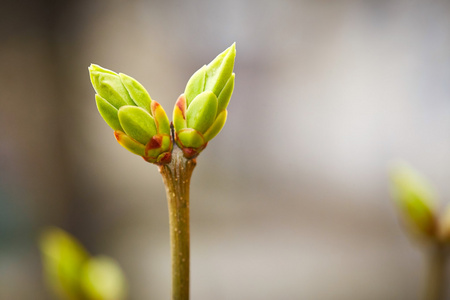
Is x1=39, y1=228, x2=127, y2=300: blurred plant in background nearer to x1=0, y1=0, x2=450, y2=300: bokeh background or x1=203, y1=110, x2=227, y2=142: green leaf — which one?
x1=203, y1=110, x2=227, y2=142: green leaf

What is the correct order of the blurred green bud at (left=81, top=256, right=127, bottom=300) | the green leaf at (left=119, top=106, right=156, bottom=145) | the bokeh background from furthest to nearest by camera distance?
the bokeh background → the blurred green bud at (left=81, top=256, right=127, bottom=300) → the green leaf at (left=119, top=106, right=156, bottom=145)

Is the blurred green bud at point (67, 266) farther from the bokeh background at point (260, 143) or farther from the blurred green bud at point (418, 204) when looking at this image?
the bokeh background at point (260, 143)

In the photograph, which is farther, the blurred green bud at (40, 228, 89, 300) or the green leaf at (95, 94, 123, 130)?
the blurred green bud at (40, 228, 89, 300)

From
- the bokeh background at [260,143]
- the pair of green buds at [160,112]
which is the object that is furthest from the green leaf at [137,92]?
the bokeh background at [260,143]

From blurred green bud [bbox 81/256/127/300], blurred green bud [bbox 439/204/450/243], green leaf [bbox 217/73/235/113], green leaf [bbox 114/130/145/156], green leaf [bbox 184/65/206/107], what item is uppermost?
green leaf [bbox 184/65/206/107]

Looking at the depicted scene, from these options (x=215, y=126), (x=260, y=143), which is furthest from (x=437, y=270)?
(x=260, y=143)

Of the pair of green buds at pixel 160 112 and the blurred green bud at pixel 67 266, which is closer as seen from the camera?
the pair of green buds at pixel 160 112

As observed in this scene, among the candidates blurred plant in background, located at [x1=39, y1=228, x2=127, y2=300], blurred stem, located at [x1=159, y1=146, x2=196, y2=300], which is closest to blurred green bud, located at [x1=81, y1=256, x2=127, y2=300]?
blurred plant in background, located at [x1=39, y1=228, x2=127, y2=300]

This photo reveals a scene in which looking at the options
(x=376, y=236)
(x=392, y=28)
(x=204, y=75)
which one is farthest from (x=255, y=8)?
(x=204, y=75)

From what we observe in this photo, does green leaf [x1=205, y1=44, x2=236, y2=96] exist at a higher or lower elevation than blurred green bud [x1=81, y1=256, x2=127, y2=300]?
higher
